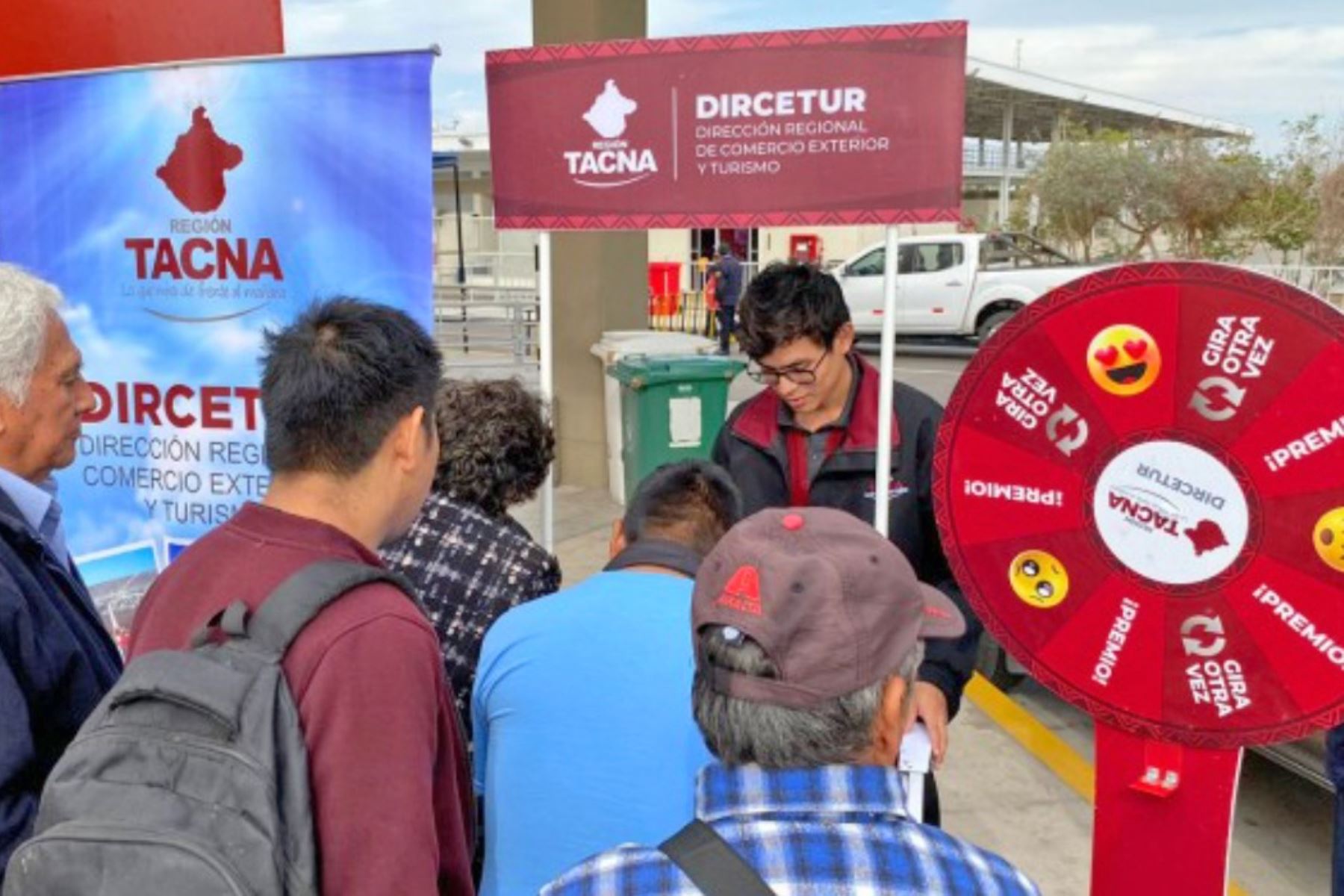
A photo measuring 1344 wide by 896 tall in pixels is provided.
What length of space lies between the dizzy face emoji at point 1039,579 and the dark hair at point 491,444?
0.97 meters

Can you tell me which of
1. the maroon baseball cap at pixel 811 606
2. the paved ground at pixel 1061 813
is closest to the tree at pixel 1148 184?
the paved ground at pixel 1061 813

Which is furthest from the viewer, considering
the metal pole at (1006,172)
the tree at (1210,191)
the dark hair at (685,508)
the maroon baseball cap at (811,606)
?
the metal pole at (1006,172)

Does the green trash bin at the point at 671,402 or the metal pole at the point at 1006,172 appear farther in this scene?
the metal pole at the point at 1006,172

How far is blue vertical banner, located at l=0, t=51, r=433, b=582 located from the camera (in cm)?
319

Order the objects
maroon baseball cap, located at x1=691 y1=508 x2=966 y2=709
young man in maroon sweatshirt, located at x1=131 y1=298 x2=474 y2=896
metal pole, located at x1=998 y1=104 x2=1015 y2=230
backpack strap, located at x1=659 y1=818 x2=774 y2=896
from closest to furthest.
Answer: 1. backpack strap, located at x1=659 y1=818 x2=774 y2=896
2. maroon baseball cap, located at x1=691 y1=508 x2=966 y2=709
3. young man in maroon sweatshirt, located at x1=131 y1=298 x2=474 y2=896
4. metal pole, located at x1=998 y1=104 x2=1015 y2=230

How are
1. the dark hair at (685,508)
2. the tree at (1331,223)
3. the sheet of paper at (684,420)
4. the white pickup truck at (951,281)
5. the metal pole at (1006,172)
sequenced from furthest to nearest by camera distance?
the metal pole at (1006,172), the tree at (1331,223), the white pickup truck at (951,281), the sheet of paper at (684,420), the dark hair at (685,508)

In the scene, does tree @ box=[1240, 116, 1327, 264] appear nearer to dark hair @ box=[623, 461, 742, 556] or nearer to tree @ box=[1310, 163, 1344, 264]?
tree @ box=[1310, 163, 1344, 264]

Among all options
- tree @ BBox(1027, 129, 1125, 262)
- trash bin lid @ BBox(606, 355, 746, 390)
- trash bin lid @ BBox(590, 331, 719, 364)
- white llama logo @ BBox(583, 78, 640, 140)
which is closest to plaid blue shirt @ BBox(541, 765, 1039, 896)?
white llama logo @ BBox(583, 78, 640, 140)

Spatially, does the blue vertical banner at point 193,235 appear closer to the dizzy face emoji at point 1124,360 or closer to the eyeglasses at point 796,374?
the eyeglasses at point 796,374

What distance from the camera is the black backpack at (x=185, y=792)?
3.95 ft

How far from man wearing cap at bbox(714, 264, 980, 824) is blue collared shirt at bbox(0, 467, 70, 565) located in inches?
53.6

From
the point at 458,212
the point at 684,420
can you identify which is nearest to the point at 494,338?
the point at 458,212

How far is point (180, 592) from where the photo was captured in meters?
1.46

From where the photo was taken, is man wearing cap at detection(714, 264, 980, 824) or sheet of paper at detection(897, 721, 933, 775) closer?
sheet of paper at detection(897, 721, 933, 775)
